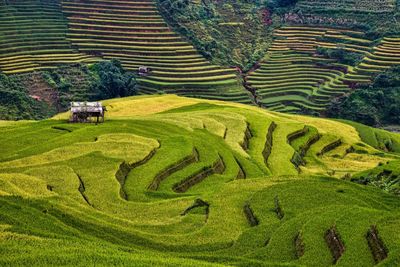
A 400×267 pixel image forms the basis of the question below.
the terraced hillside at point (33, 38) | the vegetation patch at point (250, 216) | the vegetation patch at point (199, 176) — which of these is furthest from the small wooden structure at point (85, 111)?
the terraced hillside at point (33, 38)

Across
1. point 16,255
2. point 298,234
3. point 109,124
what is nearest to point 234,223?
point 298,234

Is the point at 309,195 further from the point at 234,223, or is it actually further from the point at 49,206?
the point at 49,206

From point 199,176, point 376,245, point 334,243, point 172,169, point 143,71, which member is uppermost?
point 376,245

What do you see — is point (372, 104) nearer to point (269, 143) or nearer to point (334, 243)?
point (269, 143)

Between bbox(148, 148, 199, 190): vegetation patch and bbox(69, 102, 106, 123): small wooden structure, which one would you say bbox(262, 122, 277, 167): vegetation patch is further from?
bbox(69, 102, 106, 123): small wooden structure

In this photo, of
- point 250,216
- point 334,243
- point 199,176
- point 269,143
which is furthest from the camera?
point 269,143

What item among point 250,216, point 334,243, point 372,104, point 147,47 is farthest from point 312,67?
point 334,243

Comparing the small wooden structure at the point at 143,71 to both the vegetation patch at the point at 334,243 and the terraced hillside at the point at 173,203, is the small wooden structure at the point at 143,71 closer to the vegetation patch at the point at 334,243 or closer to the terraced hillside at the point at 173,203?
the terraced hillside at the point at 173,203
